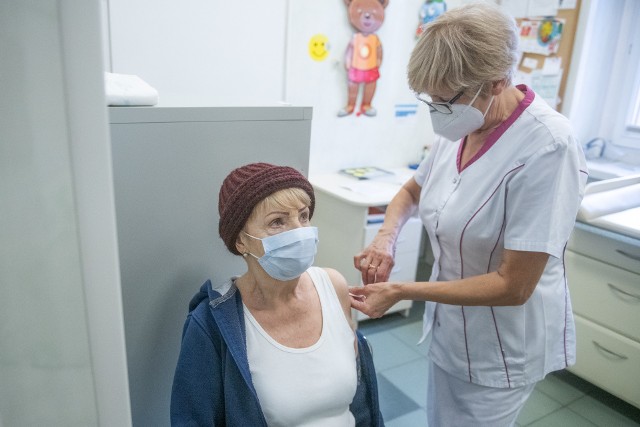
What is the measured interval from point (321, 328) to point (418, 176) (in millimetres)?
618

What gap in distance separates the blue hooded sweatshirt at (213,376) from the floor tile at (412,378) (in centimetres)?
147

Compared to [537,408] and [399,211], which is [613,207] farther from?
[399,211]

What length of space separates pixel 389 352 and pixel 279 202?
1.81m

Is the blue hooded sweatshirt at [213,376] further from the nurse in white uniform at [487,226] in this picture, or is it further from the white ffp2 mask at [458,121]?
the white ffp2 mask at [458,121]

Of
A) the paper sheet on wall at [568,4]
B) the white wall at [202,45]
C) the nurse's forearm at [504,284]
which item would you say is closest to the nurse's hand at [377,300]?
the nurse's forearm at [504,284]

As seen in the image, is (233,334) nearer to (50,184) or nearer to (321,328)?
(321,328)

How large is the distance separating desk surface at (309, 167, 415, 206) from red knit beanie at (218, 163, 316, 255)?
4.71 feet

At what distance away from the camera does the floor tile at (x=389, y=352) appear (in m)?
2.56

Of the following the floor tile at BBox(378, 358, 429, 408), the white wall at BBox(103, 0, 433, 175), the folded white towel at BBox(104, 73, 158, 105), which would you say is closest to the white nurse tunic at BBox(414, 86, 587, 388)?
the folded white towel at BBox(104, 73, 158, 105)

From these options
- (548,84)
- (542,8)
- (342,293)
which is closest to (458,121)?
(342,293)

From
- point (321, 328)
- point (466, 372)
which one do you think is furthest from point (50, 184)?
point (466, 372)

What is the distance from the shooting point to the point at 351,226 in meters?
2.63

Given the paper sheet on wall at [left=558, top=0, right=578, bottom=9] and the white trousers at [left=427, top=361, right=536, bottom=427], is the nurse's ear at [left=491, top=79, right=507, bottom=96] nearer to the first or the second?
the white trousers at [left=427, top=361, right=536, bottom=427]

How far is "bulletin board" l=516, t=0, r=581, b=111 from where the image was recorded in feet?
9.48
